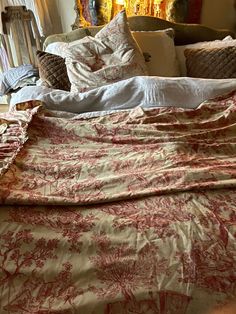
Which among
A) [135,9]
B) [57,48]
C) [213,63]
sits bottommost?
[213,63]

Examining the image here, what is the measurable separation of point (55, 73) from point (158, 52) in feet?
2.23

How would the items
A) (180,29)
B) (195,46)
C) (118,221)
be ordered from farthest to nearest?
(180,29)
(195,46)
(118,221)

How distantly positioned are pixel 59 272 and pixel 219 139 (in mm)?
831

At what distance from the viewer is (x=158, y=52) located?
2.10 metres

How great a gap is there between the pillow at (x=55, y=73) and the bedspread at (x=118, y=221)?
0.66 m

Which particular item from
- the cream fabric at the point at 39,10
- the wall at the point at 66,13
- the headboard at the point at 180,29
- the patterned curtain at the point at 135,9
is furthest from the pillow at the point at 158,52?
the cream fabric at the point at 39,10

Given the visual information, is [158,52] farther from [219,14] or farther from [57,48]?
[219,14]

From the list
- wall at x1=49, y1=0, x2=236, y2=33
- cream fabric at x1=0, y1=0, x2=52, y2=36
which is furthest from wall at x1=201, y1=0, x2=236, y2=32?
cream fabric at x1=0, y1=0, x2=52, y2=36

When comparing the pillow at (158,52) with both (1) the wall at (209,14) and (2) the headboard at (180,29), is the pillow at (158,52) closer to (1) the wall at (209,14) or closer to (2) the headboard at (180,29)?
(2) the headboard at (180,29)

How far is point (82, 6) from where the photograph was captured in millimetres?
2619

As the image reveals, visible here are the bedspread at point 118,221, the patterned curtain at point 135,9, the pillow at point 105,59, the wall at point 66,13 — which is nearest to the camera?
the bedspread at point 118,221

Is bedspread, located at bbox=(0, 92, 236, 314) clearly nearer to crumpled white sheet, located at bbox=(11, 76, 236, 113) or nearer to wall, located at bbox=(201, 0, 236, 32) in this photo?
crumpled white sheet, located at bbox=(11, 76, 236, 113)

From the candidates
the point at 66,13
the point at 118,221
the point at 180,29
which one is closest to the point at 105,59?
the point at 180,29

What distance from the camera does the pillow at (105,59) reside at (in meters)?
1.77
